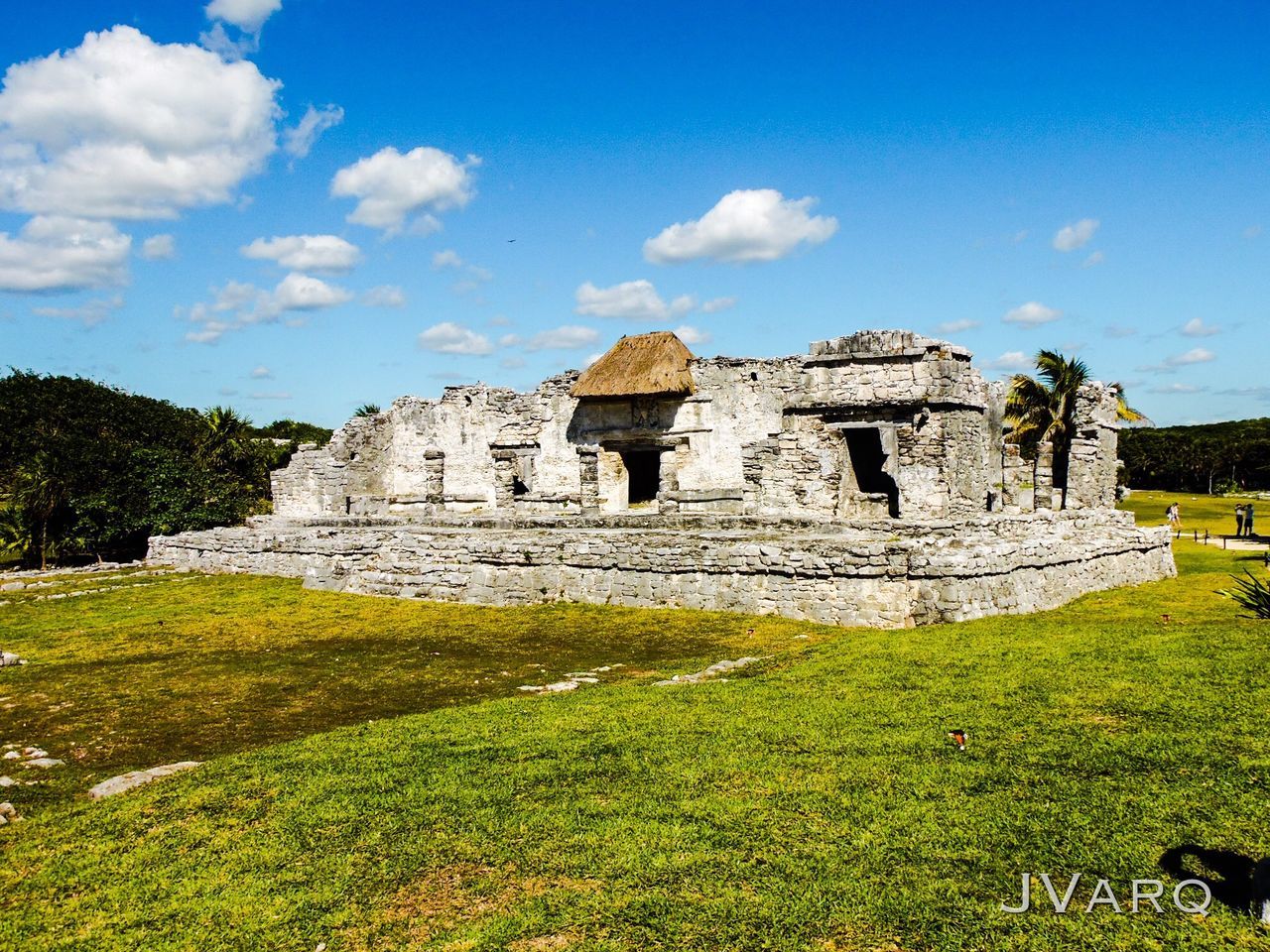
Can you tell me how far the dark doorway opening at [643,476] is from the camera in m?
25.0

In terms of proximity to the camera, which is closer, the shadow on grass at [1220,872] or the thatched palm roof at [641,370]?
the shadow on grass at [1220,872]

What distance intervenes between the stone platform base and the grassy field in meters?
1.68

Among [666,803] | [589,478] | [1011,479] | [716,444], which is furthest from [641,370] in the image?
[666,803]

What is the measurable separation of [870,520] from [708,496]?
6894mm

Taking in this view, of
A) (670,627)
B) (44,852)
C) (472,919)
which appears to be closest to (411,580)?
(670,627)

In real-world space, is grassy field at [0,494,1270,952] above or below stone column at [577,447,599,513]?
below

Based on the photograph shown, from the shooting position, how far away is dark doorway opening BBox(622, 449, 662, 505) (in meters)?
25.0

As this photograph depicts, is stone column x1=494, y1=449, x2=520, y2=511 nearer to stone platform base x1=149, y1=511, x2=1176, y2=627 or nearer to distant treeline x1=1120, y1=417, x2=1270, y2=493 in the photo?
stone platform base x1=149, y1=511, x2=1176, y2=627

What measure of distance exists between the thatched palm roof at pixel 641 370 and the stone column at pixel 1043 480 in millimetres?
7912

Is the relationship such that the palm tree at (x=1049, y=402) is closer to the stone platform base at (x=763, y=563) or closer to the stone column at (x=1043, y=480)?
the stone column at (x=1043, y=480)

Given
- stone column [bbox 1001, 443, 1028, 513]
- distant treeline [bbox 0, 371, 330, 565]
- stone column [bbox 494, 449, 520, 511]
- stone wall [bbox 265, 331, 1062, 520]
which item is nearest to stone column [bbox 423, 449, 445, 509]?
stone wall [bbox 265, 331, 1062, 520]

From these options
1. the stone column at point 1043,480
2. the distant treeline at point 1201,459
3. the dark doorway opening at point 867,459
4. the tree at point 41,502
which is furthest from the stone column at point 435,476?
the distant treeline at point 1201,459

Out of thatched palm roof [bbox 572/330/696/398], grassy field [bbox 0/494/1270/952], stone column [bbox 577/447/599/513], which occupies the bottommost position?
grassy field [bbox 0/494/1270/952]

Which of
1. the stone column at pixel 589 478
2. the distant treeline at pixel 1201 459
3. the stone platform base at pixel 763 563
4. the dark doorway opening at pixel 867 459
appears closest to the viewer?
the stone platform base at pixel 763 563
